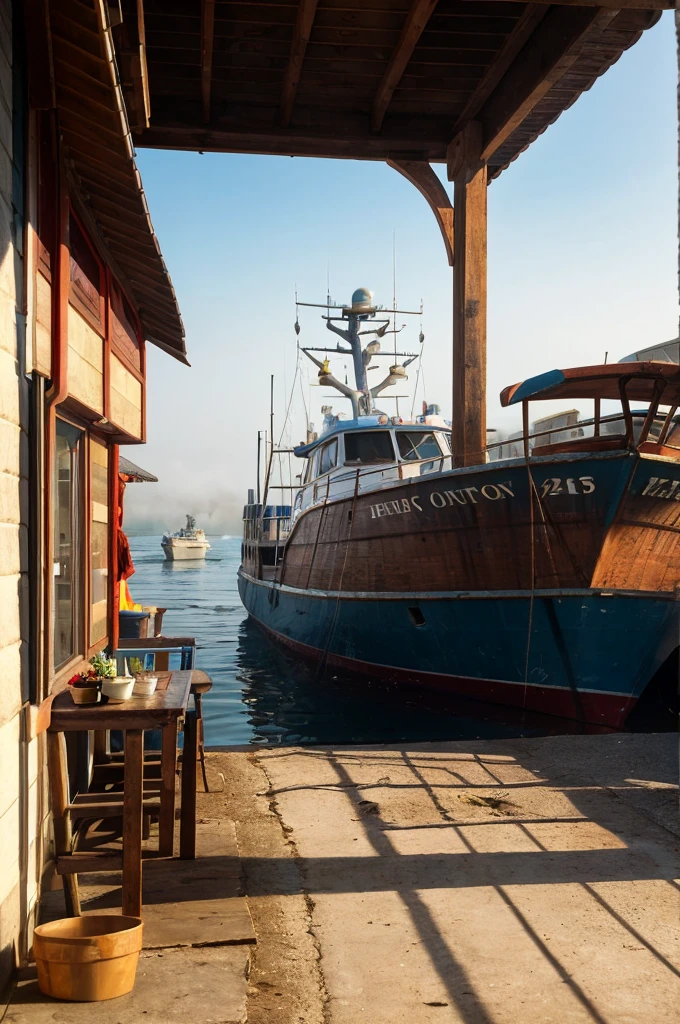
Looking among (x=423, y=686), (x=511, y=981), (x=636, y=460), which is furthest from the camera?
(x=423, y=686)

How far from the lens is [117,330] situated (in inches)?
230

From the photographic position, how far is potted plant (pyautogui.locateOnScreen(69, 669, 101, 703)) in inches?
157

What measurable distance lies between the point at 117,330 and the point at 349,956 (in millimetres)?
4082

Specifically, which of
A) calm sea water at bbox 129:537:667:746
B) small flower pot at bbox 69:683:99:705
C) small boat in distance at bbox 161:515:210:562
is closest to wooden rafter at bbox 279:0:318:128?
small flower pot at bbox 69:683:99:705

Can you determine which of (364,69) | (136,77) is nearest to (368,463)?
(364,69)

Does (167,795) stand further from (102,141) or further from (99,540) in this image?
(102,141)

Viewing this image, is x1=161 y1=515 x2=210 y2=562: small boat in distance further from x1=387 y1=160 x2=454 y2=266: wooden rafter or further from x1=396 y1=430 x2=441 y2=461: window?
x1=387 y1=160 x2=454 y2=266: wooden rafter

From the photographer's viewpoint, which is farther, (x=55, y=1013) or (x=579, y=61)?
(x=579, y=61)

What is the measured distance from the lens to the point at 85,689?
400 cm

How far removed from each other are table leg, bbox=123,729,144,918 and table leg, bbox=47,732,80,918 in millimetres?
268

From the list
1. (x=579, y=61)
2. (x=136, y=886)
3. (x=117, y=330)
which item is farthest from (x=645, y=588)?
(x=136, y=886)

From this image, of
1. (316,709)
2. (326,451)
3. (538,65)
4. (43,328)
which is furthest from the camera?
(326,451)

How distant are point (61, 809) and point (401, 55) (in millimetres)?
5147

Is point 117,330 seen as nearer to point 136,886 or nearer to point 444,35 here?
point 444,35
